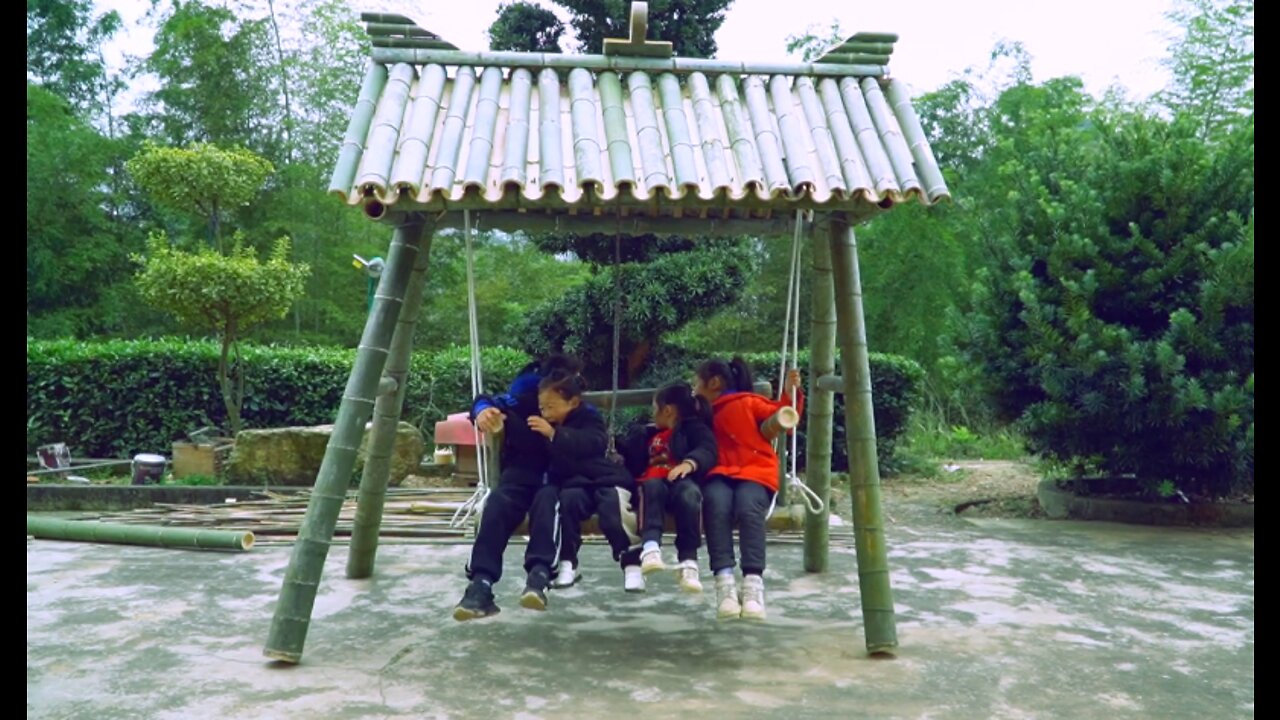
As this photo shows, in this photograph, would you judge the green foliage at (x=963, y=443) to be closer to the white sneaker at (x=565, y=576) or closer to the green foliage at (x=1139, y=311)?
the green foliage at (x=1139, y=311)

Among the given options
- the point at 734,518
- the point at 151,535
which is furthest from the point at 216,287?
the point at 734,518

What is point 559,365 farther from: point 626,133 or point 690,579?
point 690,579

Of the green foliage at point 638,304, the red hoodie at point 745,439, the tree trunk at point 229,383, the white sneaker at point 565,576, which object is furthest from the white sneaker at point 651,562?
the tree trunk at point 229,383

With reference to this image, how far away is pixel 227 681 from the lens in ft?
12.6

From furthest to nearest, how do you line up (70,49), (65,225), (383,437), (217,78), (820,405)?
1. (70,49)
2. (65,225)
3. (217,78)
4. (820,405)
5. (383,437)

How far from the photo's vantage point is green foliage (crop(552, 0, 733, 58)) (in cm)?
888

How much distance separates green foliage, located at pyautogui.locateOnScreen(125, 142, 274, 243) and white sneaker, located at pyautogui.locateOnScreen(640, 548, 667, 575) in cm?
650

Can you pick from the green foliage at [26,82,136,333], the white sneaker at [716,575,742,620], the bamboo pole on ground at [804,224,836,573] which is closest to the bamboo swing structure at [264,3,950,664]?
the bamboo pole on ground at [804,224,836,573]

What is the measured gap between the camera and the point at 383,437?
526 cm

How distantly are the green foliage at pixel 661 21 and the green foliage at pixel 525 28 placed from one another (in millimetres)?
179

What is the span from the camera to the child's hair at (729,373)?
470cm

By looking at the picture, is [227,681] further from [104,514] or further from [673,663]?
[104,514]

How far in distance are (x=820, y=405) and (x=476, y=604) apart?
7.30 ft

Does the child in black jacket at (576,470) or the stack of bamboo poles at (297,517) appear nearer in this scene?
the child in black jacket at (576,470)
